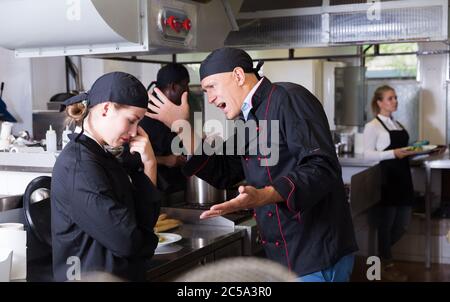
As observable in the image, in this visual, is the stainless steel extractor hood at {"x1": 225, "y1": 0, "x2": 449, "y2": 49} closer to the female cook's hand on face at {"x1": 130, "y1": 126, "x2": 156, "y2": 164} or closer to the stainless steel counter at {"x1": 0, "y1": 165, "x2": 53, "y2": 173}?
the stainless steel counter at {"x1": 0, "y1": 165, "x2": 53, "y2": 173}

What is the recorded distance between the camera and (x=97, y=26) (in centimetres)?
235

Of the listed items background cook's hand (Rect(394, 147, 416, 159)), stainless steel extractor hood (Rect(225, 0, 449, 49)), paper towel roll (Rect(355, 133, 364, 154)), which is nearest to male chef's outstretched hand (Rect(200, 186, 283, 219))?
stainless steel extractor hood (Rect(225, 0, 449, 49))

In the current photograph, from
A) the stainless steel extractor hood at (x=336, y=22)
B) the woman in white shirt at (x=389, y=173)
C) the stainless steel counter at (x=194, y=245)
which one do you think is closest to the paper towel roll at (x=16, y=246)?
the stainless steel counter at (x=194, y=245)

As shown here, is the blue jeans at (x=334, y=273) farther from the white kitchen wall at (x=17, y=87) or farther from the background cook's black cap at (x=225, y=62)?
the white kitchen wall at (x=17, y=87)

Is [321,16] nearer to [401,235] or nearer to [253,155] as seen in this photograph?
[253,155]

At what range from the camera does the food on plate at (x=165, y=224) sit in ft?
7.76

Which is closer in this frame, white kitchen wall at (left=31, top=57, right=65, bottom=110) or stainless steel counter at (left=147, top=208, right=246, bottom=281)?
stainless steel counter at (left=147, top=208, right=246, bottom=281)

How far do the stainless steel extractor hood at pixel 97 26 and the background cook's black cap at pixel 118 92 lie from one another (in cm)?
74

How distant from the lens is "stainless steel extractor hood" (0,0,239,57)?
2.35 meters

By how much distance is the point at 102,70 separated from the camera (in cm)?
496

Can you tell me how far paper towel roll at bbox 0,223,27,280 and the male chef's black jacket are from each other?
73 centimetres

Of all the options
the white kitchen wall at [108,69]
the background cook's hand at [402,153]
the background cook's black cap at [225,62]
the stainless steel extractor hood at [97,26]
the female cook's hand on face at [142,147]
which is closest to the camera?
the female cook's hand on face at [142,147]

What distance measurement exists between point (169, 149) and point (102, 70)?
249 cm

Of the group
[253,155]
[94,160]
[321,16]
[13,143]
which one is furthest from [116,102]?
[321,16]
